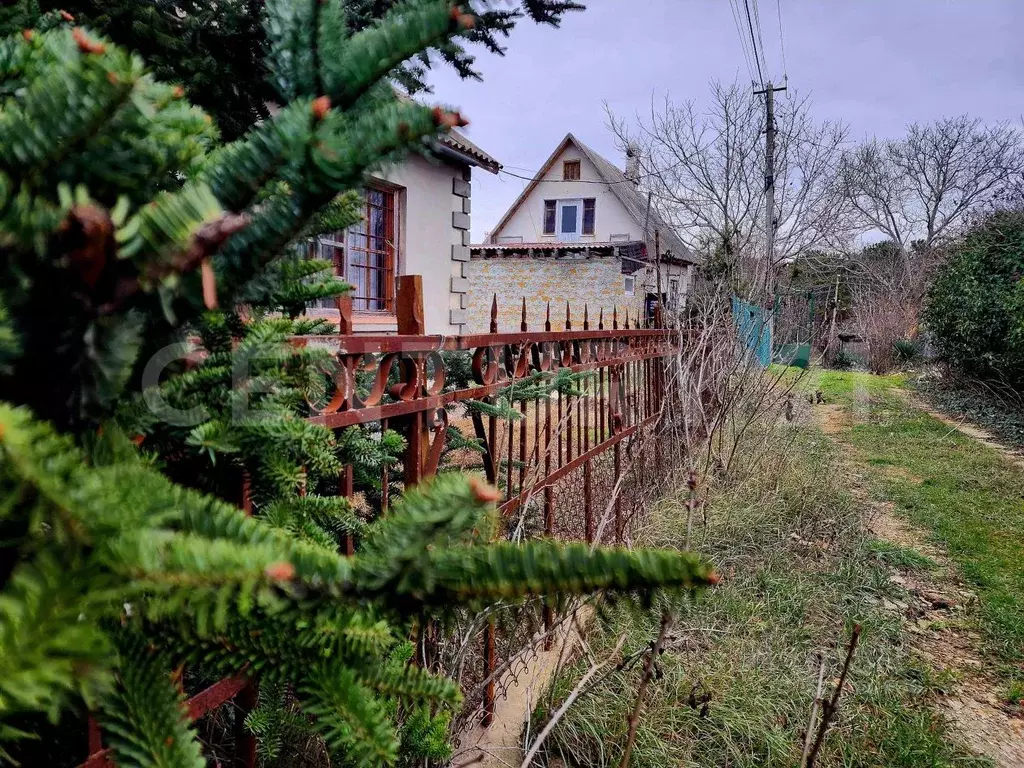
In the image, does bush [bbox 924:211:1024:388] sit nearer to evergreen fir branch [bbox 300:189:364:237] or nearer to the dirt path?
the dirt path

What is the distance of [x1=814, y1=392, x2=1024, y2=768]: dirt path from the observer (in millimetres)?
2666

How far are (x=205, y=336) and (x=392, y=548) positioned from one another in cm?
35

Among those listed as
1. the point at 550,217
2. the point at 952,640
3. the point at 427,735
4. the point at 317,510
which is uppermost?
the point at 550,217

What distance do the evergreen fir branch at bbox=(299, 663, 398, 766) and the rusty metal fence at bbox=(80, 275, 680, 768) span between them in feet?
0.46

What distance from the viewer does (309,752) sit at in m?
1.68

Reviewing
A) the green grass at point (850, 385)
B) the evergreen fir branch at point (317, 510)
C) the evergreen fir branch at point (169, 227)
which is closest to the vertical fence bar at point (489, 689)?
the evergreen fir branch at point (317, 510)

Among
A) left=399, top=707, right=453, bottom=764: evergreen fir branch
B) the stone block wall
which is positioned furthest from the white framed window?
left=399, top=707, right=453, bottom=764: evergreen fir branch

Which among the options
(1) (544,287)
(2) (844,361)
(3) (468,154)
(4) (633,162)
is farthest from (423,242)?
(2) (844,361)

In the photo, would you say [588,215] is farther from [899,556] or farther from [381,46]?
[381,46]

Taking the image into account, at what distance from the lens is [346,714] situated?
17.5 inches

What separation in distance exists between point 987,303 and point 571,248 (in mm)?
11537

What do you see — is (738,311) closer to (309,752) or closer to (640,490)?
(640,490)

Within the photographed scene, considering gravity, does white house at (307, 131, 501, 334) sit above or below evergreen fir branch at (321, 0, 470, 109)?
above

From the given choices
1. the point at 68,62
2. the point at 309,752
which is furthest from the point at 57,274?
the point at 309,752
